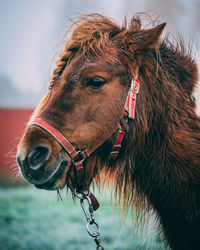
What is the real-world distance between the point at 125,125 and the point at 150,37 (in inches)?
30.5

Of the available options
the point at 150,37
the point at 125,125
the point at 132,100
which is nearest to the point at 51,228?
the point at 125,125

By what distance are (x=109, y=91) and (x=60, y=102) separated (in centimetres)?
41

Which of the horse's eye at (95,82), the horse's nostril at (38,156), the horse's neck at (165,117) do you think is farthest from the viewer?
the horse's neck at (165,117)

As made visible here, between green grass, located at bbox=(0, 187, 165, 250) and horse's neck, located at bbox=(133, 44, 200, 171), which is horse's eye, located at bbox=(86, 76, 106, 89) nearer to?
horse's neck, located at bbox=(133, 44, 200, 171)

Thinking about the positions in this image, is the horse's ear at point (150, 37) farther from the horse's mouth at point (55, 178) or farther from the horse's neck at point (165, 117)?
the horse's mouth at point (55, 178)

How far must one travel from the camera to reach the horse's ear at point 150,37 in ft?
6.64

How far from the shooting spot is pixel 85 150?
1947 mm

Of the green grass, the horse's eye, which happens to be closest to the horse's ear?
the horse's eye

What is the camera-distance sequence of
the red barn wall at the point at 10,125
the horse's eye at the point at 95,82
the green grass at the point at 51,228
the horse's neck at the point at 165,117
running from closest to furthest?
the horse's eye at the point at 95,82, the horse's neck at the point at 165,117, the green grass at the point at 51,228, the red barn wall at the point at 10,125

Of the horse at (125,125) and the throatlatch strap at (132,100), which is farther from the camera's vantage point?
the throatlatch strap at (132,100)

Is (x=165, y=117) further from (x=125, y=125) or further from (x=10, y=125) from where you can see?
(x=10, y=125)

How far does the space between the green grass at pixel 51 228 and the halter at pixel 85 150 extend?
2.23 meters

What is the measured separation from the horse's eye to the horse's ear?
Result: 476 mm

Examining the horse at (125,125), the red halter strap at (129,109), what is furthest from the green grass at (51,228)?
the red halter strap at (129,109)
